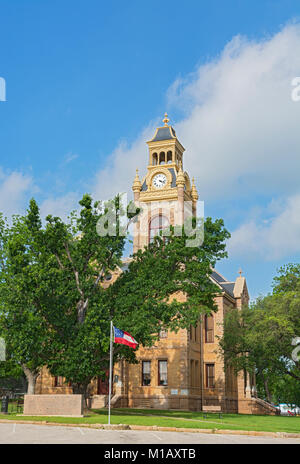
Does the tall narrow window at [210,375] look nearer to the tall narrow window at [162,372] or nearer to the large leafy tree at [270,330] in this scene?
the large leafy tree at [270,330]

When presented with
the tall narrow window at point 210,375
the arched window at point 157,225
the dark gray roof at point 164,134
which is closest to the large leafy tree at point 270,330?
the tall narrow window at point 210,375

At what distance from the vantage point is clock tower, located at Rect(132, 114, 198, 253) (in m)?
51.9

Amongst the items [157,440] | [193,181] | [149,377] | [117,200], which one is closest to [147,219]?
[193,181]

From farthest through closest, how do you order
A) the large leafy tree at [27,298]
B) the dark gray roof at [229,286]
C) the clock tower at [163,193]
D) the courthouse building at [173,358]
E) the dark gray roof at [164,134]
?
1. the dark gray roof at [164,134]
2. the dark gray roof at [229,286]
3. the clock tower at [163,193]
4. the courthouse building at [173,358]
5. the large leafy tree at [27,298]

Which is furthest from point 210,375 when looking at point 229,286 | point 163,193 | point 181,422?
point 181,422

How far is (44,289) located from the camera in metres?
27.3

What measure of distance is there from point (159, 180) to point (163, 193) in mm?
1902

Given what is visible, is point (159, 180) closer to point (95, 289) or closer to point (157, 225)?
point (157, 225)

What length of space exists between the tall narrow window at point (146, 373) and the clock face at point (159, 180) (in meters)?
19.2

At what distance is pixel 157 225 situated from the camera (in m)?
53.1

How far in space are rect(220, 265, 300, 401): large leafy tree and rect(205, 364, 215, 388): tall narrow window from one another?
82.7 inches

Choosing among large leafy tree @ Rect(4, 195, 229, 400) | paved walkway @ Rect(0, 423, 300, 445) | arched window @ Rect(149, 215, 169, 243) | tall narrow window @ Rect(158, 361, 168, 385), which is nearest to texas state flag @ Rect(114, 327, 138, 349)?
large leafy tree @ Rect(4, 195, 229, 400)

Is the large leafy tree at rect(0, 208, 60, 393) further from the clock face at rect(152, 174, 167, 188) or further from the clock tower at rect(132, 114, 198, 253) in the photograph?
the clock face at rect(152, 174, 167, 188)

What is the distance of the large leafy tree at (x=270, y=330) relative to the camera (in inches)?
1421
